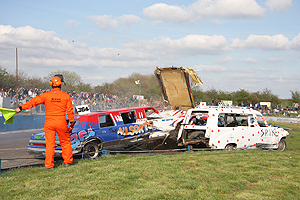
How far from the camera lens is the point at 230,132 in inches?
374

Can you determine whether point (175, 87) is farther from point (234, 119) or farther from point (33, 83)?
point (33, 83)

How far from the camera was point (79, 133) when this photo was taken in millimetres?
8859

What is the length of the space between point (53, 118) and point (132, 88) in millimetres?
37711

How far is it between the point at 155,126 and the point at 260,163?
4.43 m

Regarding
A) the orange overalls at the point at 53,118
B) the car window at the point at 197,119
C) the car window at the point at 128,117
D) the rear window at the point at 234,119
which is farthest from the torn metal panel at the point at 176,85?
the orange overalls at the point at 53,118

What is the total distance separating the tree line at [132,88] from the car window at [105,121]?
22.5m

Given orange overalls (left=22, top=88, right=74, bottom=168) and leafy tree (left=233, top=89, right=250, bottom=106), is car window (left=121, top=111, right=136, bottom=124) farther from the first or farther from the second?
leafy tree (left=233, top=89, right=250, bottom=106)

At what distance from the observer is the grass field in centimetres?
434

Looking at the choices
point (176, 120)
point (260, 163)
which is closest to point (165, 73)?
point (176, 120)

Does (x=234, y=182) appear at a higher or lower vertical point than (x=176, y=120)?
lower

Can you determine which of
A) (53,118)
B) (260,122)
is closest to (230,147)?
(260,122)

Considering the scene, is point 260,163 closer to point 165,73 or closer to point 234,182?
point 234,182

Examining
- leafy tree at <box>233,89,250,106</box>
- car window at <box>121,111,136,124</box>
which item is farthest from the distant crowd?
leafy tree at <box>233,89,250,106</box>

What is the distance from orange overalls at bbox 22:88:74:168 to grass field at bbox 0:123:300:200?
0.37 m
